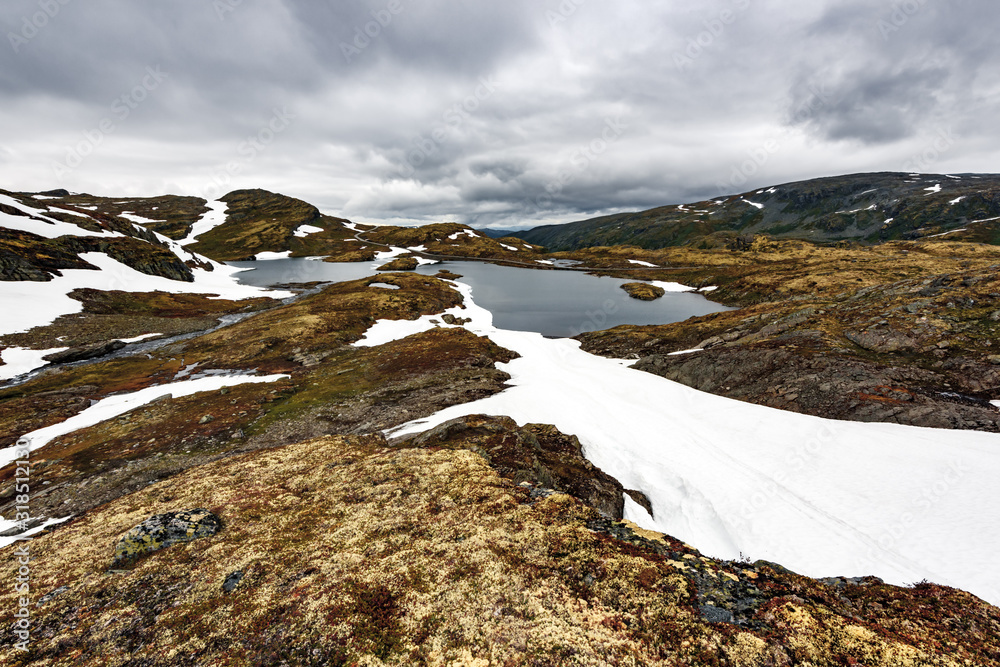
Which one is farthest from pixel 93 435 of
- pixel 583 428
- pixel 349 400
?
pixel 583 428

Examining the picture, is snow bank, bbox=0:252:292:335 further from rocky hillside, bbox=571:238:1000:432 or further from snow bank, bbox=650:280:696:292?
snow bank, bbox=650:280:696:292

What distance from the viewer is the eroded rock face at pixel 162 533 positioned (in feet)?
49.1

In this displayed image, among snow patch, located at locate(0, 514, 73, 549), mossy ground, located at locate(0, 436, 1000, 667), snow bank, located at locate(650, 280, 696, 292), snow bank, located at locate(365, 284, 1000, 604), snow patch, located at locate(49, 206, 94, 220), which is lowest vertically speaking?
snow bank, located at locate(650, 280, 696, 292)

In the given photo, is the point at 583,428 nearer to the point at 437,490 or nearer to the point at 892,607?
the point at 437,490

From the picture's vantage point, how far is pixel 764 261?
17388cm

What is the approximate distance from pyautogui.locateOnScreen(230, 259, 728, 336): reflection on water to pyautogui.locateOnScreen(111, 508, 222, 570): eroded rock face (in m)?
76.3

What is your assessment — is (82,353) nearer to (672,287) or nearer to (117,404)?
(117,404)

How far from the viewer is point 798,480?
26469 millimetres

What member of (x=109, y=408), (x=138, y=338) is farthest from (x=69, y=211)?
(x=109, y=408)

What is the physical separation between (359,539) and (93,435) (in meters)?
37.0

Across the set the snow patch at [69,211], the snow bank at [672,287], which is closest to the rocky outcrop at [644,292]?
the snow bank at [672,287]

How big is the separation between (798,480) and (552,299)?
340 ft

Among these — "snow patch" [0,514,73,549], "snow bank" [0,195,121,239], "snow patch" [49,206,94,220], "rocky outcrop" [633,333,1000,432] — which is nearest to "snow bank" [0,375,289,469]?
"snow patch" [0,514,73,549]

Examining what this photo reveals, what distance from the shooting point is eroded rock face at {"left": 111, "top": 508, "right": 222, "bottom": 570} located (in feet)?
49.1
